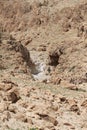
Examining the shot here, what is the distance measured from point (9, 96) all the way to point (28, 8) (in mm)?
43204

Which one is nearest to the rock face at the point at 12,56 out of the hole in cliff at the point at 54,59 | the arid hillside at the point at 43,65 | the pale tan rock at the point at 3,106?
the arid hillside at the point at 43,65

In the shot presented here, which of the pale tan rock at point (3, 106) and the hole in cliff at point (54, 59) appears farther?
the hole in cliff at point (54, 59)

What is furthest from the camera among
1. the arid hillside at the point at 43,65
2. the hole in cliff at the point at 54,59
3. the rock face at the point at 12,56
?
the hole in cliff at the point at 54,59

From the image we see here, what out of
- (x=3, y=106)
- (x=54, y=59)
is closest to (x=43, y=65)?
(x=54, y=59)

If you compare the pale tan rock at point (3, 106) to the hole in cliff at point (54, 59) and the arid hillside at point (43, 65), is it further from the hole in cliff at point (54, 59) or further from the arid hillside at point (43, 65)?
the hole in cliff at point (54, 59)

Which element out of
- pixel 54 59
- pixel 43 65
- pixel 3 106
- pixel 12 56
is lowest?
pixel 43 65

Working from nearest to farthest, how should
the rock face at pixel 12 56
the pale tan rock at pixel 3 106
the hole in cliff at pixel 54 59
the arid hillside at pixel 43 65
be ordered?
the pale tan rock at pixel 3 106, the arid hillside at pixel 43 65, the rock face at pixel 12 56, the hole in cliff at pixel 54 59

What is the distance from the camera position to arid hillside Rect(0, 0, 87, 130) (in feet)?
45.0

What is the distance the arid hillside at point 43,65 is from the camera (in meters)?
13.7

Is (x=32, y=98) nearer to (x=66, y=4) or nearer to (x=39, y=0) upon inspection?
(x=66, y=4)

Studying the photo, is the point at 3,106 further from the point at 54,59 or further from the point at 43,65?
the point at 43,65

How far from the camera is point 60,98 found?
1631 cm

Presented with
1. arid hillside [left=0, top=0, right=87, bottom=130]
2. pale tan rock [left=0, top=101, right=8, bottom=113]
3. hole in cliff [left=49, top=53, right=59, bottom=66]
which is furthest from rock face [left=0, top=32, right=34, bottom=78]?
pale tan rock [left=0, top=101, right=8, bottom=113]

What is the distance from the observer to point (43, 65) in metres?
41.3
